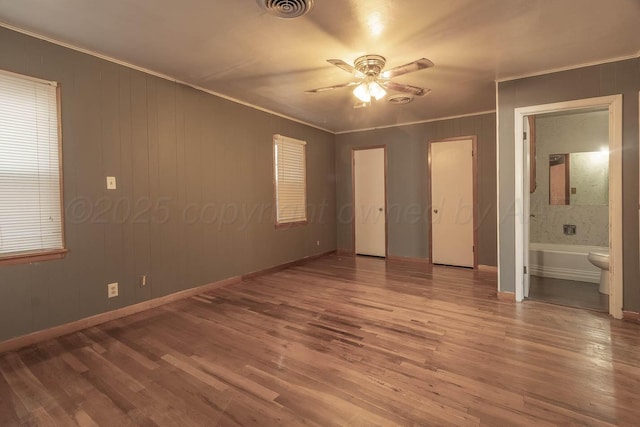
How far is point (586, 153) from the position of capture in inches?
187

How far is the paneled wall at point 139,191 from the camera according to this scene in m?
2.67

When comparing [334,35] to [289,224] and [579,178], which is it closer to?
[289,224]

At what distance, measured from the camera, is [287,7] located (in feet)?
6.97

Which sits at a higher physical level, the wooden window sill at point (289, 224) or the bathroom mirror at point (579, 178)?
the bathroom mirror at point (579, 178)

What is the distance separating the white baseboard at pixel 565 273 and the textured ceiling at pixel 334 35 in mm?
2842


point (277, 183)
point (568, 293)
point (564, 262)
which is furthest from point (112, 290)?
point (564, 262)

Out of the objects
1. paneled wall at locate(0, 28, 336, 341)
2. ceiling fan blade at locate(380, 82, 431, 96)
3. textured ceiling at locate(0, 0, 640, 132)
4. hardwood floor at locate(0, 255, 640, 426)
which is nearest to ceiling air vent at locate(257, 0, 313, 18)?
textured ceiling at locate(0, 0, 640, 132)

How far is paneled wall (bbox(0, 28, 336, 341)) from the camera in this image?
8.77 feet

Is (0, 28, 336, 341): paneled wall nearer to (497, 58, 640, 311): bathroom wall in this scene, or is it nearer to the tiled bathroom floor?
(497, 58, 640, 311): bathroom wall

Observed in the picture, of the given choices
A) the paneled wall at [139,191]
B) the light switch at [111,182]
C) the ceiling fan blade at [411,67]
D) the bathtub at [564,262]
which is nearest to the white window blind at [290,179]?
the paneled wall at [139,191]

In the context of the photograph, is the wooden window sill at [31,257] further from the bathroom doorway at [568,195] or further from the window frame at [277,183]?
the bathroom doorway at [568,195]

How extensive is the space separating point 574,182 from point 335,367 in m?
4.91

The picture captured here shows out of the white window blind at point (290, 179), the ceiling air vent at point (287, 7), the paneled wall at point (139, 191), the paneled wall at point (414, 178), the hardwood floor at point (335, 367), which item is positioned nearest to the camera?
the hardwood floor at point (335, 367)

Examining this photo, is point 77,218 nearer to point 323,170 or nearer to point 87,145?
point 87,145
